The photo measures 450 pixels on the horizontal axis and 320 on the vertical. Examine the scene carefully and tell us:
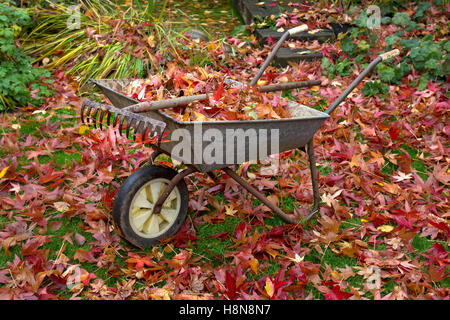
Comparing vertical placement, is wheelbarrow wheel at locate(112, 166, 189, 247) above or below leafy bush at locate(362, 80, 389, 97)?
below

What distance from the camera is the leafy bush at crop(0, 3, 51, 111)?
340 centimetres

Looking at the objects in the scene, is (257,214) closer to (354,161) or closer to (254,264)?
(254,264)

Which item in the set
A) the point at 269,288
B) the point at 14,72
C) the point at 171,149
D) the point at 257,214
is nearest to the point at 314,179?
the point at 257,214

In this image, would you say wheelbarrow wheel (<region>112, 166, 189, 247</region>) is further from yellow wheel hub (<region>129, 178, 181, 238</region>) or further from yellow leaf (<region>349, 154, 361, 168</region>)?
yellow leaf (<region>349, 154, 361, 168</region>)

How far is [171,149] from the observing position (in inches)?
79.7

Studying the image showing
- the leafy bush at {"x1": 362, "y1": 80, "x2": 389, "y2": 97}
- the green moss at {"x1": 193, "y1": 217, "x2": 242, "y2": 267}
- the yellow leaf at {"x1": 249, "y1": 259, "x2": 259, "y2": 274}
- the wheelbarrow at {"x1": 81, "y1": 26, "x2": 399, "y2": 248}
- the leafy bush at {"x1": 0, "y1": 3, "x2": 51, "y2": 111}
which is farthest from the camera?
the leafy bush at {"x1": 362, "y1": 80, "x2": 389, "y2": 97}

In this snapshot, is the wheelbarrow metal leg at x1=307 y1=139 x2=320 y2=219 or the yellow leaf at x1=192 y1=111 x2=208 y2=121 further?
the wheelbarrow metal leg at x1=307 y1=139 x2=320 y2=219

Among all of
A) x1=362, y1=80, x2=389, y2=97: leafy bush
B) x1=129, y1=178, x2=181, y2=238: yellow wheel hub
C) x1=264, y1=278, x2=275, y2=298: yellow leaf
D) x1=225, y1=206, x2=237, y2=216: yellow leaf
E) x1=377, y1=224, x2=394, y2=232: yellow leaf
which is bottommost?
x1=264, y1=278, x2=275, y2=298: yellow leaf

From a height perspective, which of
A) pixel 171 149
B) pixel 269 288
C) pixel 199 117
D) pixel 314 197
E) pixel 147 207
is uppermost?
pixel 199 117

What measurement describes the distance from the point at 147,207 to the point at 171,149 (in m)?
0.35

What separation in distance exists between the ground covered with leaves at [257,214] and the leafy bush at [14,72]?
0.54ft

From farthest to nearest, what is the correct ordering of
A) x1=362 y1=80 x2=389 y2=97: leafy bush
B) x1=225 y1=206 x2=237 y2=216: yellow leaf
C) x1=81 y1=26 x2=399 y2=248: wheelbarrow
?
1. x1=362 y1=80 x2=389 y2=97: leafy bush
2. x1=225 y1=206 x2=237 y2=216: yellow leaf
3. x1=81 y1=26 x2=399 y2=248: wheelbarrow

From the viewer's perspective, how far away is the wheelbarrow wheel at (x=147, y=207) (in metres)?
2.02

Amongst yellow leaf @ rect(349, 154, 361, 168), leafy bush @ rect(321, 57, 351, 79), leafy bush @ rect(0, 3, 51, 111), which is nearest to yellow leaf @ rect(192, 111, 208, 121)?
yellow leaf @ rect(349, 154, 361, 168)
